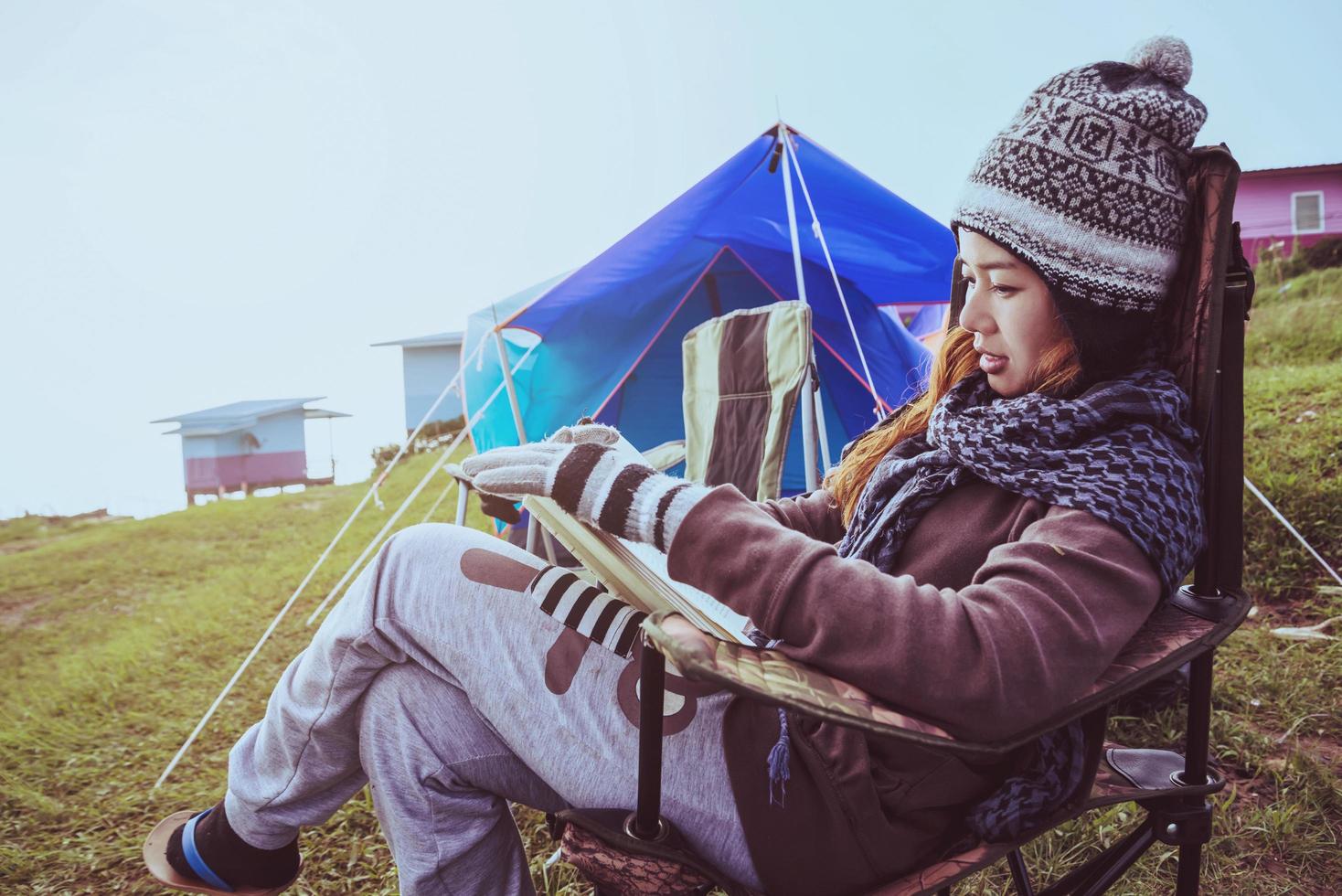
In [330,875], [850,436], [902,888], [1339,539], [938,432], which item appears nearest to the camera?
[902,888]

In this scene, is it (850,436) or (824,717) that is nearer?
(824,717)

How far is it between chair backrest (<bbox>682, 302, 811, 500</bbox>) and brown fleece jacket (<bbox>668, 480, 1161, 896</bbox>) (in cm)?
167

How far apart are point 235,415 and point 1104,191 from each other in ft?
53.6

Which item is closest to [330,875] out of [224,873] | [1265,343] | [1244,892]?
[224,873]

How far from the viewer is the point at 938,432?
0.93 m

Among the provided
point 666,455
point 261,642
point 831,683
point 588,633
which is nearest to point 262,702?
point 261,642

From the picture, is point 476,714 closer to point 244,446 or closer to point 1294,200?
point 244,446

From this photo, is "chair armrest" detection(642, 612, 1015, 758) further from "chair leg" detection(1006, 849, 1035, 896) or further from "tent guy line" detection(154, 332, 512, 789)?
"tent guy line" detection(154, 332, 512, 789)

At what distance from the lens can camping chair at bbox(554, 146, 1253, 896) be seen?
0.63 m

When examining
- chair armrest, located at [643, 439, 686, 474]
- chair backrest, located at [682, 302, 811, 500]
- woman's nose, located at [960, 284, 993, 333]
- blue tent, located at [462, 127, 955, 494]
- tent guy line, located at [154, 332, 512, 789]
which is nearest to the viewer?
woman's nose, located at [960, 284, 993, 333]

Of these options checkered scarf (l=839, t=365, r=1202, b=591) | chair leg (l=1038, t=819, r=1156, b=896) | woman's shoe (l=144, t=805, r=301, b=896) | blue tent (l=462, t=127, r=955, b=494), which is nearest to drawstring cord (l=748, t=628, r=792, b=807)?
checkered scarf (l=839, t=365, r=1202, b=591)

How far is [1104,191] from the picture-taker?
0.83m

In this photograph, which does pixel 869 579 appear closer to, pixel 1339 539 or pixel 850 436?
pixel 1339 539

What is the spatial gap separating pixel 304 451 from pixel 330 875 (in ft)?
50.1
